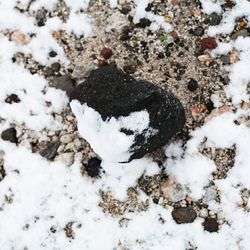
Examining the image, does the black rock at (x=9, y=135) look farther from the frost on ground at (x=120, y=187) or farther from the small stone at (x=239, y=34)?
the small stone at (x=239, y=34)

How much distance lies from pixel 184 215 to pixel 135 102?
83 cm

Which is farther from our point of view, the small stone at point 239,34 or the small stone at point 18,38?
the small stone at point 18,38

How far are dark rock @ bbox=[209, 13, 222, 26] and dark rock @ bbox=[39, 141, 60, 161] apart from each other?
4.48 ft

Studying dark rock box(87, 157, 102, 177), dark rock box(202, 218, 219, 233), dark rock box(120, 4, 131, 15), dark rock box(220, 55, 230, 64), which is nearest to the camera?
dark rock box(202, 218, 219, 233)

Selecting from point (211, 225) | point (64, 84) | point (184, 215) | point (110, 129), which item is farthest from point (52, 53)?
point (211, 225)

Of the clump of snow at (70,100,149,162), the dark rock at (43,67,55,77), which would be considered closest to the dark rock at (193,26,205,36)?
the clump of snow at (70,100,149,162)

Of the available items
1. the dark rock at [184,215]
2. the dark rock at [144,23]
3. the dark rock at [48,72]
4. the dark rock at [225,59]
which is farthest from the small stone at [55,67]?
the dark rock at [184,215]

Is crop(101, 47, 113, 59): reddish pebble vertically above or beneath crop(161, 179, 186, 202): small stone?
above

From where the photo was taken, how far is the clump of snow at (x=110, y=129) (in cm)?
345

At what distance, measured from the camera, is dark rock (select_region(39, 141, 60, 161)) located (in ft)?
12.4

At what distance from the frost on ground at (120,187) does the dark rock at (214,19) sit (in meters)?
0.04

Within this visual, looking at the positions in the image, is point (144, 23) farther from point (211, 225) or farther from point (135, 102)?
point (211, 225)

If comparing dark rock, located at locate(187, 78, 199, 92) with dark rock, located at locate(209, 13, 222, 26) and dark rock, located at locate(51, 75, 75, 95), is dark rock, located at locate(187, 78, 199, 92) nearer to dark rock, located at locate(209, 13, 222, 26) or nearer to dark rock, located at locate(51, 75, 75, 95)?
dark rock, located at locate(209, 13, 222, 26)

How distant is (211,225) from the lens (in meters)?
3.60
